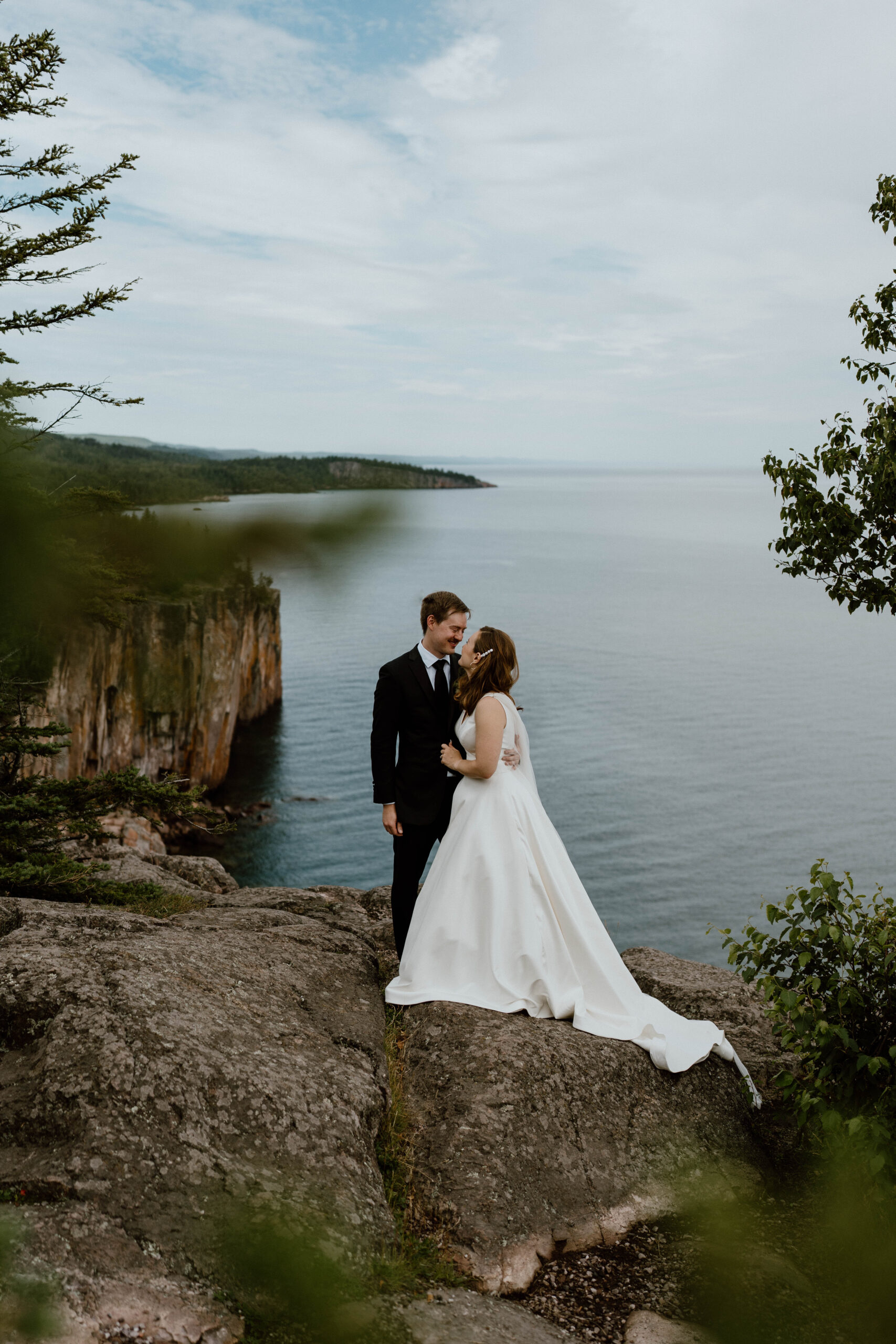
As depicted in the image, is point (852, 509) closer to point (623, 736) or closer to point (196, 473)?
point (196, 473)

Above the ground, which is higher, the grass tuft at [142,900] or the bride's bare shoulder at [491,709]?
the bride's bare shoulder at [491,709]

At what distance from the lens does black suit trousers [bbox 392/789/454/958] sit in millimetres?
7480

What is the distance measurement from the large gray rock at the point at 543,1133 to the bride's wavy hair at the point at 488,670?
7.43ft

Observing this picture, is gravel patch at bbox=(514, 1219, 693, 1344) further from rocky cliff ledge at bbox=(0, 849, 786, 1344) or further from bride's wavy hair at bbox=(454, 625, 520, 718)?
bride's wavy hair at bbox=(454, 625, 520, 718)

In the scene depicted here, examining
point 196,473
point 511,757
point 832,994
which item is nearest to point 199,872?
point 511,757

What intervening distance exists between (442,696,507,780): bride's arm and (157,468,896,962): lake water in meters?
1.40

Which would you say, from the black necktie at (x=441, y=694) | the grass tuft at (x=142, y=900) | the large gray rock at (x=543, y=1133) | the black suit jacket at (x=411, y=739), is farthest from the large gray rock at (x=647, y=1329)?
the grass tuft at (x=142, y=900)

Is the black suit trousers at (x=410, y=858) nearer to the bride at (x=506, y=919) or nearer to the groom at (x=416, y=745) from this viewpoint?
the groom at (x=416, y=745)

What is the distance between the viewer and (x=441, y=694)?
7.39 metres

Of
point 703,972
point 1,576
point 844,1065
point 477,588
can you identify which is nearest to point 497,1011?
point 844,1065

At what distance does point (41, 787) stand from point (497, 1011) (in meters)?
5.47

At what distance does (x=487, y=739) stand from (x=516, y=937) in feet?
4.83

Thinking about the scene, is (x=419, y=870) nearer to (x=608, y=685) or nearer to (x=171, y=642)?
(x=171, y=642)

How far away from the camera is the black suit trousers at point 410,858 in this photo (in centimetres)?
748
